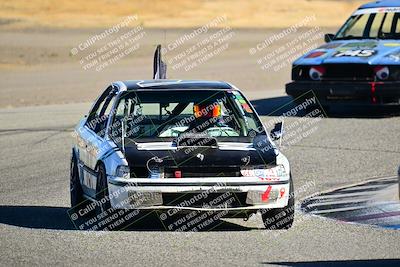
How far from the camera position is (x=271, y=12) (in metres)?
66.2

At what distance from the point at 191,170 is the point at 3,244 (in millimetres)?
1688

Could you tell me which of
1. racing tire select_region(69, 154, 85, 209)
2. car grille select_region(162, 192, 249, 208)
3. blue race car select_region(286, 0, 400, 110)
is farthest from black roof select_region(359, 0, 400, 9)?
car grille select_region(162, 192, 249, 208)

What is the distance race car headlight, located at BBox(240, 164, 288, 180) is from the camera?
9.40 metres

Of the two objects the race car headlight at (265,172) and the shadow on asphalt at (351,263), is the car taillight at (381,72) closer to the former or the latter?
the race car headlight at (265,172)

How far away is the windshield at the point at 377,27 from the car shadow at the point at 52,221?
9.70 metres

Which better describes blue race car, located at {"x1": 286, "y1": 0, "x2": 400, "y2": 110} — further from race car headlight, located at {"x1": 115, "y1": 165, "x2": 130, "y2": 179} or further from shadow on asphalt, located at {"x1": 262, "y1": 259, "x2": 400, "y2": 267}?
shadow on asphalt, located at {"x1": 262, "y1": 259, "x2": 400, "y2": 267}

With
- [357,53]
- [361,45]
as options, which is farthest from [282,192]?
[361,45]

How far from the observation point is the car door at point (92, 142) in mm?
10109

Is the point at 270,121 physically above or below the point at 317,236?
below

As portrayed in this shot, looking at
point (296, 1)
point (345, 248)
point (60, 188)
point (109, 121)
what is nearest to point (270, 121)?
point (60, 188)

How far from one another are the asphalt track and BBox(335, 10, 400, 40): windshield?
3.97 metres

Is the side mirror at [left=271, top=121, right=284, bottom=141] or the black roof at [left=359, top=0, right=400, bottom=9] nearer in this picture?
the side mirror at [left=271, top=121, right=284, bottom=141]

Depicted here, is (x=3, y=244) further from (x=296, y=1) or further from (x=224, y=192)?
(x=296, y=1)

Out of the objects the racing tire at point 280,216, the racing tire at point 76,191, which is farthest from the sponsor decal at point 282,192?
the racing tire at point 76,191
